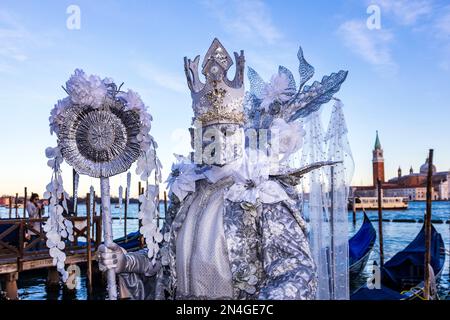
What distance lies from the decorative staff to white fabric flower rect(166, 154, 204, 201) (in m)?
0.08

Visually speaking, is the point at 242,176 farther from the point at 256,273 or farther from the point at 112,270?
the point at 112,270

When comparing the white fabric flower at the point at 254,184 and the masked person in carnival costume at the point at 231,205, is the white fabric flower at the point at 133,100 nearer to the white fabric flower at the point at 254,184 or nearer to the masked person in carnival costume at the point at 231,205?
the masked person in carnival costume at the point at 231,205

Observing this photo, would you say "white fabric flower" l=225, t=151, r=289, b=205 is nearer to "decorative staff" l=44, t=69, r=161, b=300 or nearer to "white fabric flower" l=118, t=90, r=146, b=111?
"decorative staff" l=44, t=69, r=161, b=300

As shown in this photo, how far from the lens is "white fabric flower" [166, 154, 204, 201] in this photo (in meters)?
2.22

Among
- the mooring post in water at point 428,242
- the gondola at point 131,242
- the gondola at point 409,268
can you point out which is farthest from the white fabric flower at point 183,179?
the gondola at point 131,242

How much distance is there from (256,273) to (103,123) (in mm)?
909

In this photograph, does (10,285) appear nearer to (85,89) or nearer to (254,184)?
(85,89)

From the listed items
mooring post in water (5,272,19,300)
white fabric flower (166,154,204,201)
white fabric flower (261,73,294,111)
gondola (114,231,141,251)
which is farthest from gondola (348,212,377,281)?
white fabric flower (166,154,204,201)

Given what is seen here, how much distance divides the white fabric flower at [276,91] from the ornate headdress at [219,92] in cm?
18

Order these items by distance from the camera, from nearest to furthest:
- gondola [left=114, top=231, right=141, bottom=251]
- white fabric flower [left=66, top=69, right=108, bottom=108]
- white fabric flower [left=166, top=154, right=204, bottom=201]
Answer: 1. white fabric flower [left=66, top=69, right=108, bottom=108]
2. white fabric flower [left=166, top=154, right=204, bottom=201]
3. gondola [left=114, top=231, right=141, bottom=251]

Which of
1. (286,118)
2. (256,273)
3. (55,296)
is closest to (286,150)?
(286,118)

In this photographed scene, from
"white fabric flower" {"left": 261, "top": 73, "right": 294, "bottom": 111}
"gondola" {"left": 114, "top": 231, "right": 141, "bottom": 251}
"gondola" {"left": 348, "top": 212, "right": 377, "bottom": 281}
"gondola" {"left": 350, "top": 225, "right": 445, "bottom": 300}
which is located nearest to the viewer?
"white fabric flower" {"left": 261, "top": 73, "right": 294, "bottom": 111}

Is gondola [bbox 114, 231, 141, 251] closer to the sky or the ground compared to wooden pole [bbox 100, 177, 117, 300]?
closer to the ground

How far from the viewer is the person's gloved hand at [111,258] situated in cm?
212
